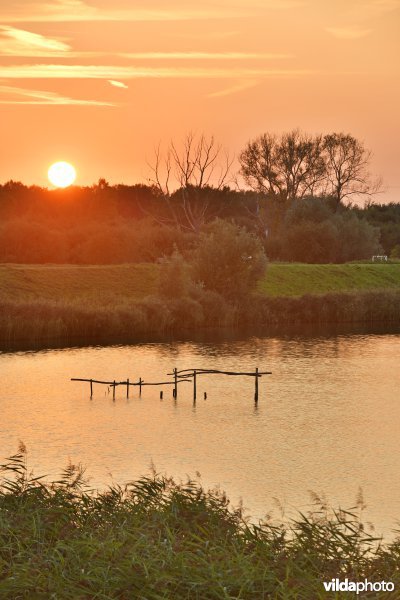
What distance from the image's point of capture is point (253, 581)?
43.2 feet

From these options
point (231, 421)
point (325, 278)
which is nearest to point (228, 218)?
point (325, 278)

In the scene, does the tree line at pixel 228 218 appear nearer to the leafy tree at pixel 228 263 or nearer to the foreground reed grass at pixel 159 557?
the leafy tree at pixel 228 263

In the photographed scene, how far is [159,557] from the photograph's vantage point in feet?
46.0

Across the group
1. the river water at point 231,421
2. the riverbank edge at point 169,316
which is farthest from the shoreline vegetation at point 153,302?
the river water at point 231,421


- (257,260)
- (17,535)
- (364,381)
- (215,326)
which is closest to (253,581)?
(17,535)

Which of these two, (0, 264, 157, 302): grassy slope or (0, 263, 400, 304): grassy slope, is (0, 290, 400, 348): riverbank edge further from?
(0, 264, 157, 302): grassy slope

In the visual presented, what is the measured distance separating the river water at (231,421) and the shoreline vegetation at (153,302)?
5.22 meters

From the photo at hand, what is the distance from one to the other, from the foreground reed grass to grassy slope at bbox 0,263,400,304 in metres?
46.2

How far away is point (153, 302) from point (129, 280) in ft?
41.2

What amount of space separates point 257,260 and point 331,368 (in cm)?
2368
